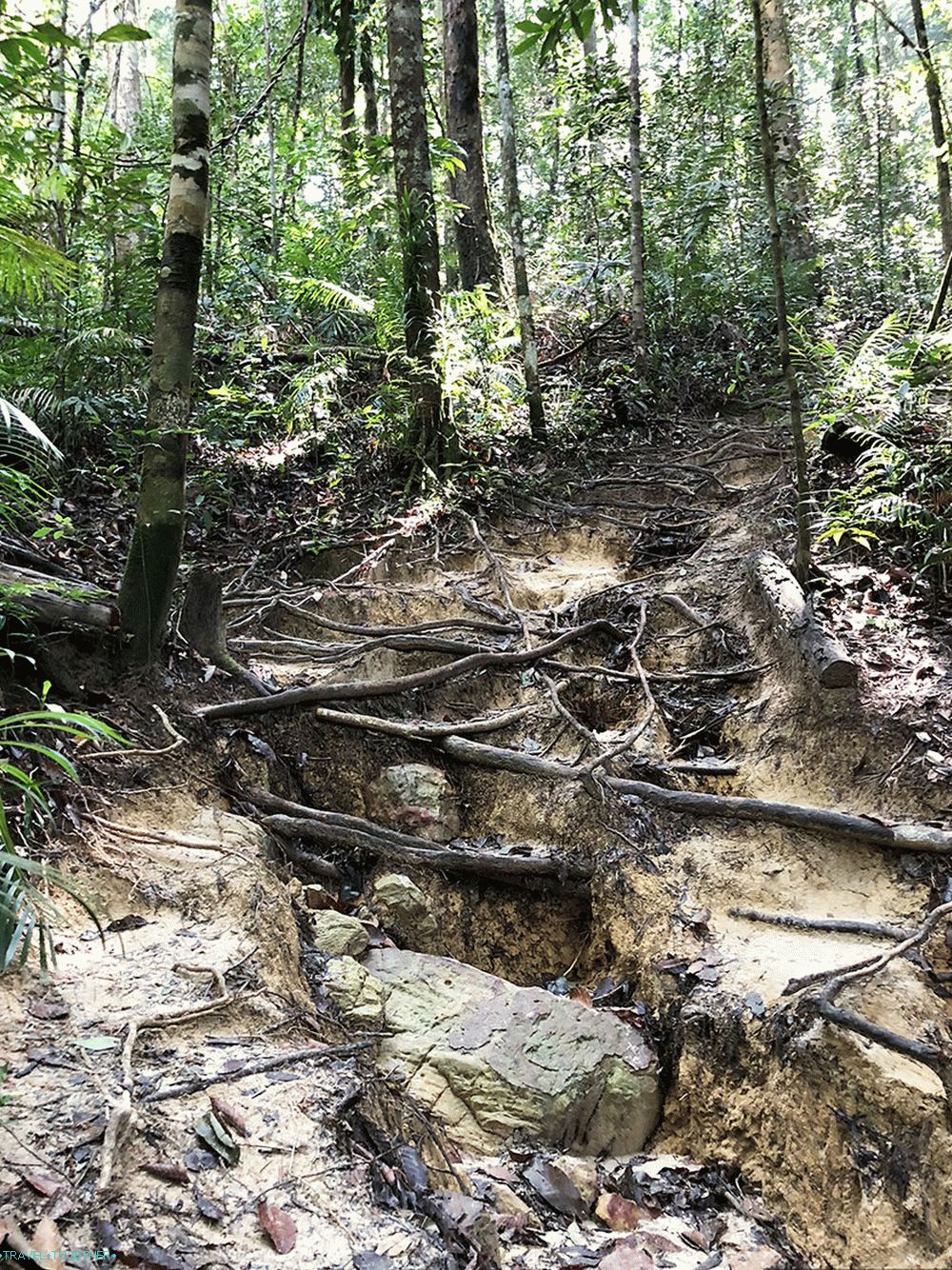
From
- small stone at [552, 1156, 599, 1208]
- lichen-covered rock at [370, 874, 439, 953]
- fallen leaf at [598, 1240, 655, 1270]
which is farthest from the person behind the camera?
lichen-covered rock at [370, 874, 439, 953]

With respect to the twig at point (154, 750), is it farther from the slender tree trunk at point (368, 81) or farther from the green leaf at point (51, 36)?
the slender tree trunk at point (368, 81)

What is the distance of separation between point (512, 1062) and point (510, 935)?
1.05m

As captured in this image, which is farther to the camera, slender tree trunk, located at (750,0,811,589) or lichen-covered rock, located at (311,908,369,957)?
slender tree trunk, located at (750,0,811,589)

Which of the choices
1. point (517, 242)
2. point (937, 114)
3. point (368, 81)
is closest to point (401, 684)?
point (517, 242)

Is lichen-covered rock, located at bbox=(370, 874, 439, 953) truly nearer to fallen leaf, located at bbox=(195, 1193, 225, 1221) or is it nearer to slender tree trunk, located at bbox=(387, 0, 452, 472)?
fallen leaf, located at bbox=(195, 1193, 225, 1221)

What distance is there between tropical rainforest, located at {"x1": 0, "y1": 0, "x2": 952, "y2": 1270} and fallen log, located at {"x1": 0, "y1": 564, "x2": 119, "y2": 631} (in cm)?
3

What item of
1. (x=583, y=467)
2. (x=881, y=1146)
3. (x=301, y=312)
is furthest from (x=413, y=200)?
(x=881, y=1146)

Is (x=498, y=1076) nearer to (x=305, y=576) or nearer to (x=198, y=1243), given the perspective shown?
(x=198, y=1243)

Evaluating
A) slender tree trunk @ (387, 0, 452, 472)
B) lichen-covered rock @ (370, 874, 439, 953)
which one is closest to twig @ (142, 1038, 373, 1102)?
lichen-covered rock @ (370, 874, 439, 953)

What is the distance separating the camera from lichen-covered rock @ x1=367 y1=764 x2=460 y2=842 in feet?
15.3

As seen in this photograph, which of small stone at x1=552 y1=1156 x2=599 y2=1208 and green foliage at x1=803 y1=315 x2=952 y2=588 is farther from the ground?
green foliage at x1=803 y1=315 x2=952 y2=588

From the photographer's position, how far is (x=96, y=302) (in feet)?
25.8

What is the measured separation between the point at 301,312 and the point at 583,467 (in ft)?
11.2

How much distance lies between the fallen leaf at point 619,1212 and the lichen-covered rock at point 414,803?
197cm
